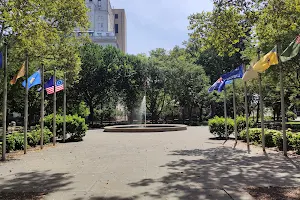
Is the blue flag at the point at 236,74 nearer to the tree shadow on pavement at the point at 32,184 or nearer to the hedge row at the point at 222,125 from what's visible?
the hedge row at the point at 222,125

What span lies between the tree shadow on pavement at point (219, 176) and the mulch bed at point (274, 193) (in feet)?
0.92

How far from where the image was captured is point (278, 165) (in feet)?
29.3

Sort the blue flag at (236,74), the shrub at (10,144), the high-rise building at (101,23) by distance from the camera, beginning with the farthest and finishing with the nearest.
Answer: the high-rise building at (101,23) < the blue flag at (236,74) < the shrub at (10,144)

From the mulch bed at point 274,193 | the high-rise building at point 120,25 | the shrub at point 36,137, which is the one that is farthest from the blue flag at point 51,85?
the high-rise building at point 120,25

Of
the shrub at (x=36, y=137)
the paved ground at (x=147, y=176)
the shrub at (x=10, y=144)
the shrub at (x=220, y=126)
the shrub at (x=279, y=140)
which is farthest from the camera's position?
the shrub at (x=220, y=126)

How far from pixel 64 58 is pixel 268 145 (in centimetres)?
1094

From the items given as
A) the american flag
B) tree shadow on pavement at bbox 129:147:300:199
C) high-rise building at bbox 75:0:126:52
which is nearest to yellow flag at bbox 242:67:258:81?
tree shadow on pavement at bbox 129:147:300:199

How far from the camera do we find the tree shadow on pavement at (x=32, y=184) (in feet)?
19.9

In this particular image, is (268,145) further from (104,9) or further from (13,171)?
(104,9)

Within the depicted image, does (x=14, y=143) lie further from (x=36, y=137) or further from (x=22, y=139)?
(x=36, y=137)

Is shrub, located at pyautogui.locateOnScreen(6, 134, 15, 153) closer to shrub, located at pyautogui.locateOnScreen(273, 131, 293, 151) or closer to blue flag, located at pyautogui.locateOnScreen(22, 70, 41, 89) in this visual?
blue flag, located at pyautogui.locateOnScreen(22, 70, 41, 89)

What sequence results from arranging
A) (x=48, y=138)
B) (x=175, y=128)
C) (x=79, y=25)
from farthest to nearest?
1. (x=175, y=128)
2. (x=48, y=138)
3. (x=79, y=25)

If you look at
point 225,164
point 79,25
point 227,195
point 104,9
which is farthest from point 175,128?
point 104,9

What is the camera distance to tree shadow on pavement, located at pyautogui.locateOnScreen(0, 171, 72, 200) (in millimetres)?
6066
